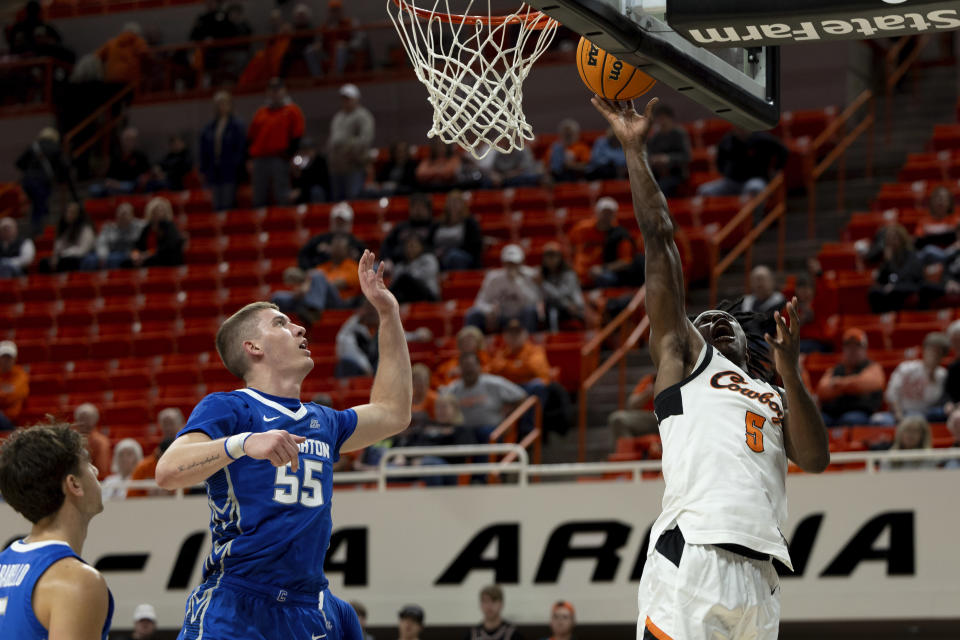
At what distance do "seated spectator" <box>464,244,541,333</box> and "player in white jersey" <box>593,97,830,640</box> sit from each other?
772cm

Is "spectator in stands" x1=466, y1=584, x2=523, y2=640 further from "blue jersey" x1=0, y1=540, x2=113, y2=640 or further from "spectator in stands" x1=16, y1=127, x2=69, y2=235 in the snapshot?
"spectator in stands" x1=16, y1=127, x2=69, y2=235

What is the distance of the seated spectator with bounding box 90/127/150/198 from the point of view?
18.8 m

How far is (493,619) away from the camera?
34.5 ft

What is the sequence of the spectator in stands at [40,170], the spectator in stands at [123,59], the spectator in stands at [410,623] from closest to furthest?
the spectator in stands at [410,623], the spectator in stands at [40,170], the spectator in stands at [123,59]

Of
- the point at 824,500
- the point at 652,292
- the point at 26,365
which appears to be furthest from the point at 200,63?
the point at 652,292

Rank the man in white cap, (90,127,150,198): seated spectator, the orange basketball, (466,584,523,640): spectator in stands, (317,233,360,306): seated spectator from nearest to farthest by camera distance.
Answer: the orange basketball, (466,584,523,640): spectator in stands, (317,233,360,306): seated spectator, the man in white cap, (90,127,150,198): seated spectator

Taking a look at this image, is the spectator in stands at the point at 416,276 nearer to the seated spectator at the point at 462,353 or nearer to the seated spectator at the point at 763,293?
the seated spectator at the point at 462,353

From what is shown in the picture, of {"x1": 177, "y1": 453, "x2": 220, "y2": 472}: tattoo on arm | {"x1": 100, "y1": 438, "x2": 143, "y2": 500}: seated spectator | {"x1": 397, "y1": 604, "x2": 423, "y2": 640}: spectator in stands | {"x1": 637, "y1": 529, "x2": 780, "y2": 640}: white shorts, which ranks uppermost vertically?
{"x1": 177, "y1": 453, "x2": 220, "y2": 472}: tattoo on arm

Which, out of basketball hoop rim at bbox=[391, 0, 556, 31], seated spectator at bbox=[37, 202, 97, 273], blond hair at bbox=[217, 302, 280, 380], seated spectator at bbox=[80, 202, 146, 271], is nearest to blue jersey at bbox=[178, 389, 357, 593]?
blond hair at bbox=[217, 302, 280, 380]

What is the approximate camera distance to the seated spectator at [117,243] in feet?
55.2

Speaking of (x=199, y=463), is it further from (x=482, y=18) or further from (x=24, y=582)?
(x=482, y=18)

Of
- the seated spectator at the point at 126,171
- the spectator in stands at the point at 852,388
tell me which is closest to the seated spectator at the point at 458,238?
the spectator in stands at the point at 852,388

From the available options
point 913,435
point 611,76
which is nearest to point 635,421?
point 913,435

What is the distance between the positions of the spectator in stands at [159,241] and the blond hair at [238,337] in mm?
11658
